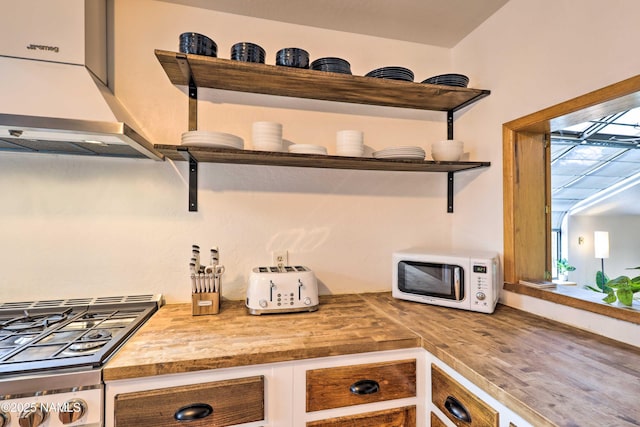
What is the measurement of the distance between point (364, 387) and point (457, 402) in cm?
30

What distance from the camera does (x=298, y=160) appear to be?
1.53m

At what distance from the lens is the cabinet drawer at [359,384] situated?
1087 mm

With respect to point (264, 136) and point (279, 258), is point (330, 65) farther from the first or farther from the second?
point (279, 258)

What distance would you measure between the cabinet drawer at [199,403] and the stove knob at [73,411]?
0.08 metres

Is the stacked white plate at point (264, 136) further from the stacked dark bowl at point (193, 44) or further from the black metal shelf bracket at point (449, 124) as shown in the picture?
the black metal shelf bracket at point (449, 124)

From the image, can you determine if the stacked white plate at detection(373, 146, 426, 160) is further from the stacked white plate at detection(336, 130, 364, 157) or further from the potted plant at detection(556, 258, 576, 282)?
the potted plant at detection(556, 258, 576, 282)

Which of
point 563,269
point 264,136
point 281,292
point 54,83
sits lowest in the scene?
point 563,269

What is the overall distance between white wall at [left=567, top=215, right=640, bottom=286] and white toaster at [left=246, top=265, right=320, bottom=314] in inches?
251

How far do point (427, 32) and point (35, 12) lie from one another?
1801mm

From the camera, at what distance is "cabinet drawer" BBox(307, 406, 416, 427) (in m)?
1.10

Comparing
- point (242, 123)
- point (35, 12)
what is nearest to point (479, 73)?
A: point (242, 123)

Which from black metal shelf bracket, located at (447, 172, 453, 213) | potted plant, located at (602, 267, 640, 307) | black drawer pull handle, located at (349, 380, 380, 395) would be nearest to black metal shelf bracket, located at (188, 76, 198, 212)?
black drawer pull handle, located at (349, 380, 380, 395)

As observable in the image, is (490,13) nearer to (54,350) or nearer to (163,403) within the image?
(163,403)

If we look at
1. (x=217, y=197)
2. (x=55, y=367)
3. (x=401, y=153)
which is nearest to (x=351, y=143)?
(x=401, y=153)
